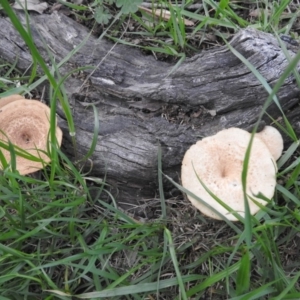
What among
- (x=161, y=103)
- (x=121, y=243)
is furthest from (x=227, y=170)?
(x=121, y=243)

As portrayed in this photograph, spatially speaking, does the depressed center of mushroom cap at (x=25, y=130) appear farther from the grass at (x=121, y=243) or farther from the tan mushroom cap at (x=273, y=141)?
the tan mushroom cap at (x=273, y=141)

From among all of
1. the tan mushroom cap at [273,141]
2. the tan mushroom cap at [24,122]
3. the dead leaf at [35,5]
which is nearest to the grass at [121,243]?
the tan mushroom cap at [273,141]

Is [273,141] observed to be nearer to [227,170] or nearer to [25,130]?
[227,170]

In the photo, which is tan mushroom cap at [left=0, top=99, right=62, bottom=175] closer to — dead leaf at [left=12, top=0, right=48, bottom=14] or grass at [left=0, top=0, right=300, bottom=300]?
grass at [left=0, top=0, right=300, bottom=300]

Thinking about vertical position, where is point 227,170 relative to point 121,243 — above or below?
above

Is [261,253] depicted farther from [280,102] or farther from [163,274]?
[280,102]

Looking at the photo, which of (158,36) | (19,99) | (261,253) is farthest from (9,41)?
(261,253)
